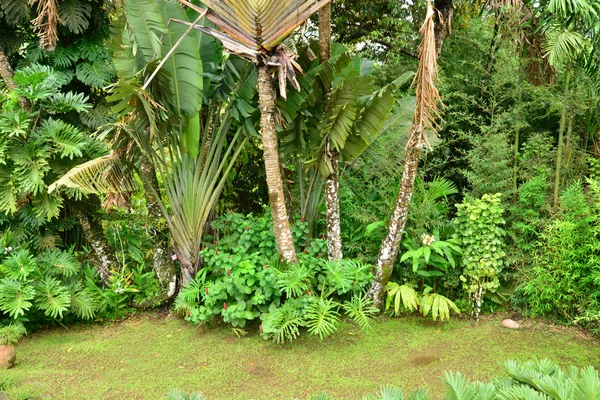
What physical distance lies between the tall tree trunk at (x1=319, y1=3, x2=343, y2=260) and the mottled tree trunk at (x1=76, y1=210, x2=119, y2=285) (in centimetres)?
258

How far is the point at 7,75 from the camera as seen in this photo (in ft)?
15.8

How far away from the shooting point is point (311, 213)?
17.3 feet

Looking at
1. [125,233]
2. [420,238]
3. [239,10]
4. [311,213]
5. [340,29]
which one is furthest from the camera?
[340,29]

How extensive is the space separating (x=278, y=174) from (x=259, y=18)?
1.40 m

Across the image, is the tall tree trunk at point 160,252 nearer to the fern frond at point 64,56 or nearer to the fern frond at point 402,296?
the fern frond at point 64,56

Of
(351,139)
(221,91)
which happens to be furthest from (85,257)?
(351,139)

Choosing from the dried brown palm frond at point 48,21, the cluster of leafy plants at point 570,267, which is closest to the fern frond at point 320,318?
the cluster of leafy plants at point 570,267

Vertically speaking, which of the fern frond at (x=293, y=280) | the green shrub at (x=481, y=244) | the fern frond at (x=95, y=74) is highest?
the fern frond at (x=95, y=74)

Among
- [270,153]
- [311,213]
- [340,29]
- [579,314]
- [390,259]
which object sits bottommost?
[579,314]

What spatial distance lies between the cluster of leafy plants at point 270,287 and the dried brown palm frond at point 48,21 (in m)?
2.49

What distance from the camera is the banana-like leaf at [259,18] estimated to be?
377 centimetres

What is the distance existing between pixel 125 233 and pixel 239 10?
10.7ft

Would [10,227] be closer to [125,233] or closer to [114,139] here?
[125,233]

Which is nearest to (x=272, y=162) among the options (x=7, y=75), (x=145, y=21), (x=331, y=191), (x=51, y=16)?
(x=331, y=191)
